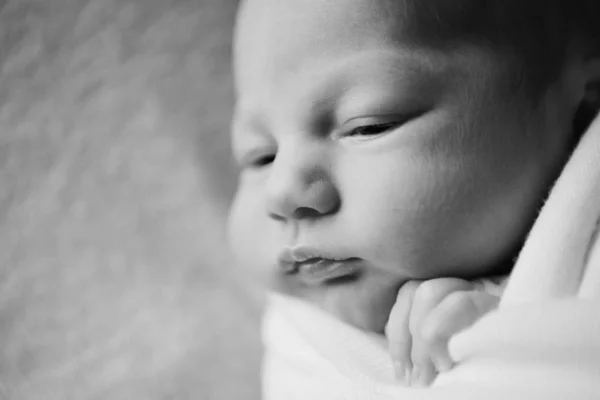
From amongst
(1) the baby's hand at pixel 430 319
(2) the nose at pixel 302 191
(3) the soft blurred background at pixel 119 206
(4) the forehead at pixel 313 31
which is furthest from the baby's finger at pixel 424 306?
(3) the soft blurred background at pixel 119 206

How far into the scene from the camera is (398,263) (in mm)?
632

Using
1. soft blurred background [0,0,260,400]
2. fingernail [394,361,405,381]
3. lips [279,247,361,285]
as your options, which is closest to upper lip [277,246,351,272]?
lips [279,247,361,285]

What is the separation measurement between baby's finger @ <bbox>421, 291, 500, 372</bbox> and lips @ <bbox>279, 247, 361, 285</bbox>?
4.4 inches

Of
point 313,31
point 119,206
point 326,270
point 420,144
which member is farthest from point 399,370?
point 119,206

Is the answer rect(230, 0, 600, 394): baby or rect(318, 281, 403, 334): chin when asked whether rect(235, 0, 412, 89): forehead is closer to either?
rect(230, 0, 600, 394): baby

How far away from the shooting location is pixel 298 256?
0.69 meters

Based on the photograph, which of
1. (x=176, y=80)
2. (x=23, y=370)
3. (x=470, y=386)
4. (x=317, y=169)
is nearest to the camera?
(x=470, y=386)

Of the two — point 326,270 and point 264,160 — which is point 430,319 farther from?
point 264,160

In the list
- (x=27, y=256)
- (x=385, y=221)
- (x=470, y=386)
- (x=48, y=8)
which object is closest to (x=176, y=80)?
(x=48, y=8)

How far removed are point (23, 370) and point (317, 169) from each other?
0.58m

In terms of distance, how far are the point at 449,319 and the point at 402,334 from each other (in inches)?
2.7

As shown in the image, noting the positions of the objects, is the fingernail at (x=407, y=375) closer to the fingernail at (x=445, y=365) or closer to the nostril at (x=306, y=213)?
the fingernail at (x=445, y=365)

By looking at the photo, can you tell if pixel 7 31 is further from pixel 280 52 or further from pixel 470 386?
pixel 470 386

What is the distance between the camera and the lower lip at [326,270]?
2.20 feet
